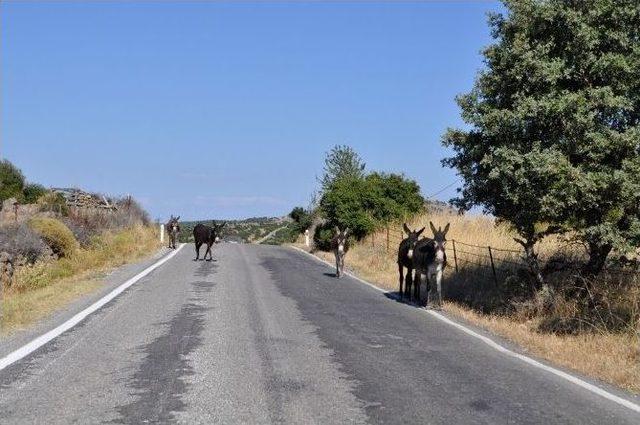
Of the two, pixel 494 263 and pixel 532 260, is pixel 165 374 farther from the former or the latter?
pixel 494 263

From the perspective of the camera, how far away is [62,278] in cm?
2084

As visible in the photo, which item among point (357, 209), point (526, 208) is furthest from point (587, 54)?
point (357, 209)

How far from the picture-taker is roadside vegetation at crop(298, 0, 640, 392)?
41.4ft

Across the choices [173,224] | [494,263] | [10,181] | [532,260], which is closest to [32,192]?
[10,181]

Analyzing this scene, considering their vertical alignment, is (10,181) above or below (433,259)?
above

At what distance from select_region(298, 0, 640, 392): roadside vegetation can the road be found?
2.12m

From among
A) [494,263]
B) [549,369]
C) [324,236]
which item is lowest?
[549,369]

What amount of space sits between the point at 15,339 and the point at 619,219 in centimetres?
991

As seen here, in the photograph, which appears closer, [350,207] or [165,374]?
[165,374]

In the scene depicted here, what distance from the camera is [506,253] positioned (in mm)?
22219

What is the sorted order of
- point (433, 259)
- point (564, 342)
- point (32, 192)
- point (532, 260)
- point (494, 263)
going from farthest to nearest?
point (32, 192), point (494, 263), point (433, 259), point (532, 260), point (564, 342)

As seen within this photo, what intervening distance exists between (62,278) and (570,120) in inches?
559

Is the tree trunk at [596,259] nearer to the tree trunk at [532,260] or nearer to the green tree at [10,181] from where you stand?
the tree trunk at [532,260]

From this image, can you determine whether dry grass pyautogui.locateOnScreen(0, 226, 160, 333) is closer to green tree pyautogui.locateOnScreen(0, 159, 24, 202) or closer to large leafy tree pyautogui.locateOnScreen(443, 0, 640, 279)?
large leafy tree pyautogui.locateOnScreen(443, 0, 640, 279)
